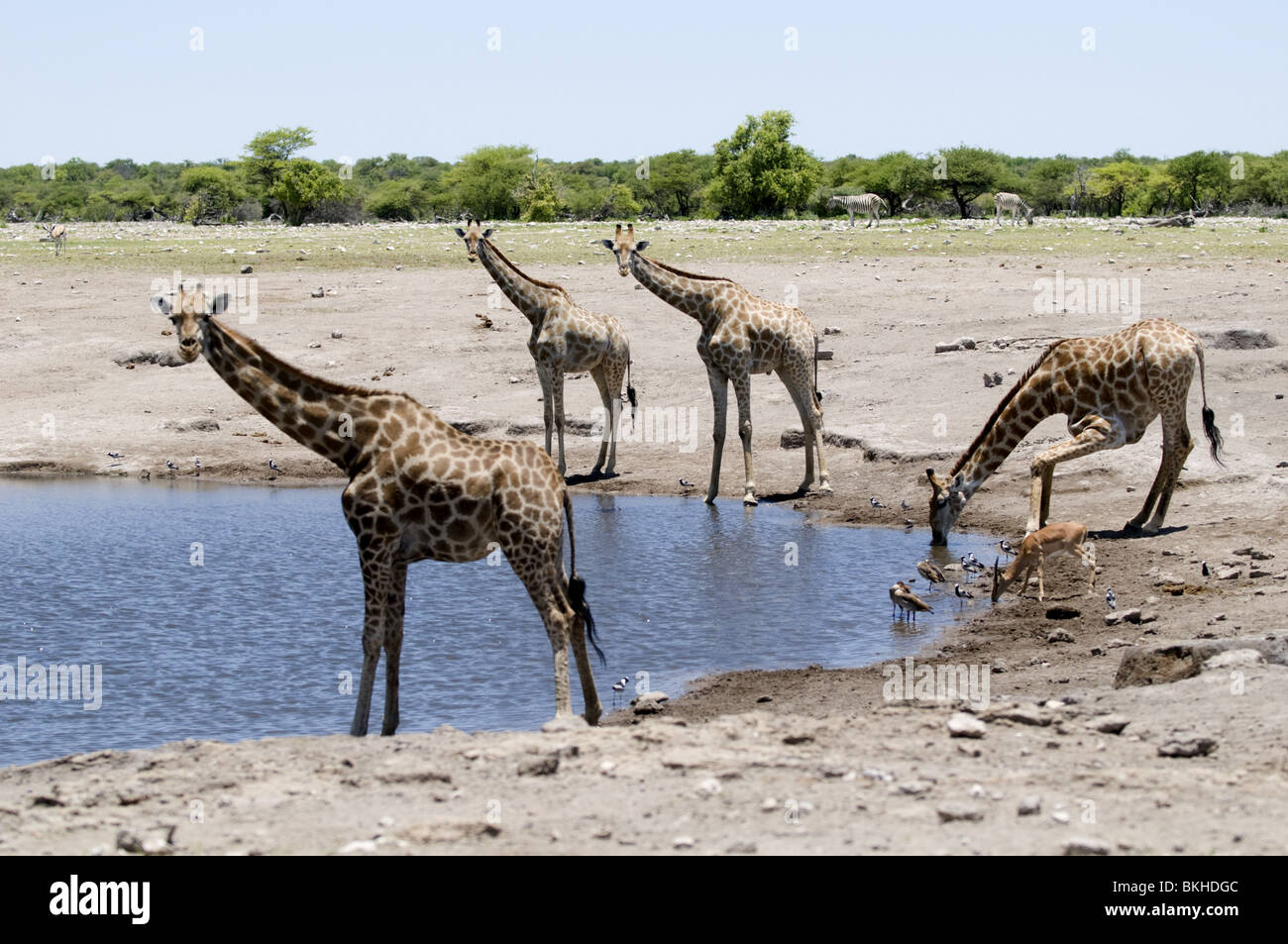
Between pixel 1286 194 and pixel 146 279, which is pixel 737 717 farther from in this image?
pixel 1286 194

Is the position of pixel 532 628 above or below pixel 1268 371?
below

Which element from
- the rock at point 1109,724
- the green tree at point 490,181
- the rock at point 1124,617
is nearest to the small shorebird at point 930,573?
the rock at point 1124,617

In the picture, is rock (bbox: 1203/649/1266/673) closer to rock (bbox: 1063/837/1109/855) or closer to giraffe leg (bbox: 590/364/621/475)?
rock (bbox: 1063/837/1109/855)

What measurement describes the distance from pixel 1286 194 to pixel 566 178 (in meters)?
38.1

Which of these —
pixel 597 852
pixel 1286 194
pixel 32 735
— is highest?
pixel 1286 194

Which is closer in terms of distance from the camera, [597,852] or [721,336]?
[597,852]

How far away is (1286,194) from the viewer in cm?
7050

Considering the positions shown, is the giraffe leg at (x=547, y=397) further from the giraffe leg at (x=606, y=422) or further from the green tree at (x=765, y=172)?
the green tree at (x=765, y=172)

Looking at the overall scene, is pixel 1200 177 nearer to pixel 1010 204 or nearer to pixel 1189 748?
pixel 1010 204

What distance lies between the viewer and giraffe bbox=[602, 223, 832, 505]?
63.6 feet

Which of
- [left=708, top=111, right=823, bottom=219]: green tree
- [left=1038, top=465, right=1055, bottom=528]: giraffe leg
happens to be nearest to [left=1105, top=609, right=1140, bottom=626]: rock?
[left=1038, top=465, right=1055, bottom=528]: giraffe leg

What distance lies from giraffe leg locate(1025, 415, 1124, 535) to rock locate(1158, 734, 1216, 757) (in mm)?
7454

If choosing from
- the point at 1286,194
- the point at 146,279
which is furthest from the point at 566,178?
the point at 146,279

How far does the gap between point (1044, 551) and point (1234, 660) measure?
4.30 metres
